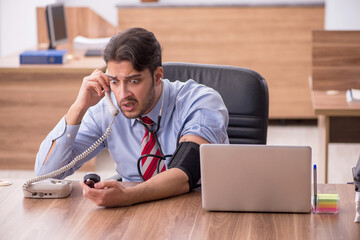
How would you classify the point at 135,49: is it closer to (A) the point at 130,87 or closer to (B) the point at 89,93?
(A) the point at 130,87

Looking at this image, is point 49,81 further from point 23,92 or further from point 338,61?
point 338,61

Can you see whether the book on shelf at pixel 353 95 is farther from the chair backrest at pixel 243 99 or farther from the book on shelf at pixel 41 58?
the book on shelf at pixel 41 58

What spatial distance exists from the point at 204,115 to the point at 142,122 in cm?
23

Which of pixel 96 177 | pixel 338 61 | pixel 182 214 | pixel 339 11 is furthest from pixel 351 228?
pixel 339 11

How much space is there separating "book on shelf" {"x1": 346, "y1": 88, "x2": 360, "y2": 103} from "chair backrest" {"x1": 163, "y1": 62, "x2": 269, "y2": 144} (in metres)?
1.03

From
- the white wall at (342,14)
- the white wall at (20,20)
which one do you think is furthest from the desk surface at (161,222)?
the white wall at (20,20)

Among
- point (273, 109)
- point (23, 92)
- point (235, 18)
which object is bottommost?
point (273, 109)

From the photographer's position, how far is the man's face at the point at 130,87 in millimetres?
2012

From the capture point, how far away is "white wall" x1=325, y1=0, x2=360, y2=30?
4.92m

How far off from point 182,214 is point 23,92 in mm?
2687

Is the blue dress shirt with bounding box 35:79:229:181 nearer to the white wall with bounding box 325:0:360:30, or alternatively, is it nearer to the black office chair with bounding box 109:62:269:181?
the black office chair with bounding box 109:62:269:181

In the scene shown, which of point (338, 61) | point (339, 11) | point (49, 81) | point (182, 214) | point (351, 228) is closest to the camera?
point (351, 228)

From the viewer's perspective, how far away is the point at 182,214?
1740mm

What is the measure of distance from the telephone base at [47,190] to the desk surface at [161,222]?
3 cm
